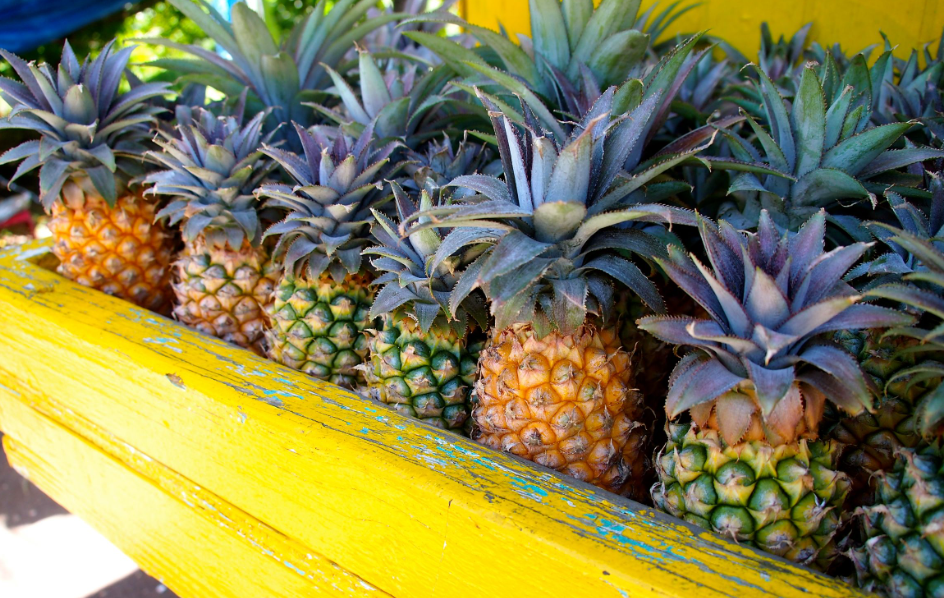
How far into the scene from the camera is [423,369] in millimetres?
1079

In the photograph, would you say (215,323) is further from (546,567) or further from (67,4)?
(67,4)

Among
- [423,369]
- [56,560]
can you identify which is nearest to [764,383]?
[423,369]

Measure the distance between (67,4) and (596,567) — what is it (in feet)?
17.2

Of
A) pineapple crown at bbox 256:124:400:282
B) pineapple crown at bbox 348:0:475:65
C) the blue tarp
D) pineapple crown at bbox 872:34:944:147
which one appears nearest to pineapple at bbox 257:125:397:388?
pineapple crown at bbox 256:124:400:282

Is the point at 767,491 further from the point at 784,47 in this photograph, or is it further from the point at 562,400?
the point at 784,47

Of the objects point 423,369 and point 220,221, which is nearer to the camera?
point 423,369

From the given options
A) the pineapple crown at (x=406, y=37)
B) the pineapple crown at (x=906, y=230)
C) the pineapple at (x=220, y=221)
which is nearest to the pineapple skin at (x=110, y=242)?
the pineapple at (x=220, y=221)

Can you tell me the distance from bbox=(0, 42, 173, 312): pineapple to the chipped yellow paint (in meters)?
0.12

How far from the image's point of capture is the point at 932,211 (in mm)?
849

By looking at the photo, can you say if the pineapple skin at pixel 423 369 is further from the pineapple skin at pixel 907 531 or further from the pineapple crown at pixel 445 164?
the pineapple skin at pixel 907 531

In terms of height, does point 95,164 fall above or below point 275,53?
below

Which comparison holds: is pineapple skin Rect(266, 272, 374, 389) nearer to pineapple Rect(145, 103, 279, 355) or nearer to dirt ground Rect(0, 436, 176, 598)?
pineapple Rect(145, 103, 279, 355)

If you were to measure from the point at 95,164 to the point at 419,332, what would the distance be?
108 cm

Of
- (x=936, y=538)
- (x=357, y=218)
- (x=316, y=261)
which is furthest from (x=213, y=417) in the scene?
(x=936, y=538)
